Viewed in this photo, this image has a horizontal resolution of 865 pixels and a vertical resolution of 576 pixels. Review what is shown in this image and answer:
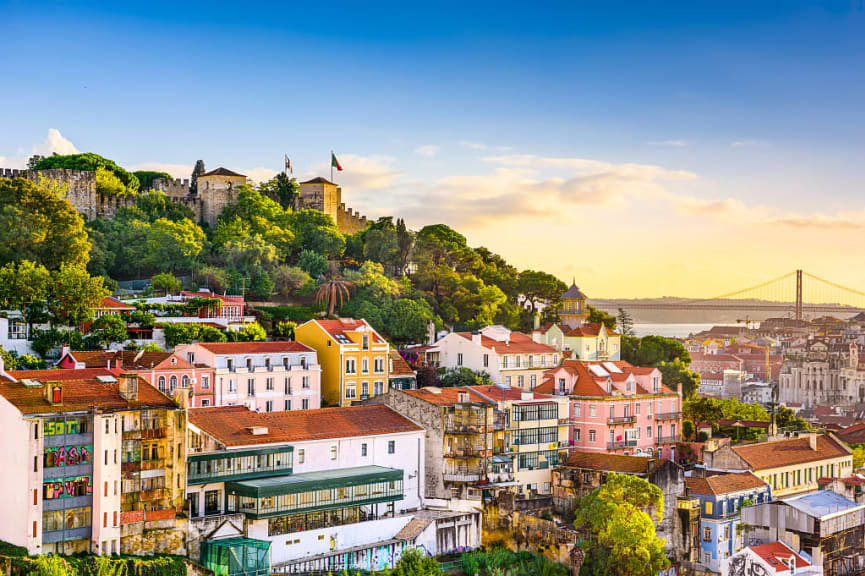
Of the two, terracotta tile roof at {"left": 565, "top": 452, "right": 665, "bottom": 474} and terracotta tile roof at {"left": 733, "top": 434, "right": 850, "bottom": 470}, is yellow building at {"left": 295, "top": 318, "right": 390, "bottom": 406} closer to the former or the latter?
terracotta tile roof at {"left": 565, "top": 452, "right": 665, "bottom": 474}

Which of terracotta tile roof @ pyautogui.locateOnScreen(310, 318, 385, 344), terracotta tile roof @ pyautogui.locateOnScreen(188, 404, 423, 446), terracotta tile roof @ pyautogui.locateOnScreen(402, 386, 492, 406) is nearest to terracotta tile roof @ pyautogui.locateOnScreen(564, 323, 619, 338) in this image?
terracotta tile roof @ pyautogui.locateOnScreen(310, 318, 385, 344)

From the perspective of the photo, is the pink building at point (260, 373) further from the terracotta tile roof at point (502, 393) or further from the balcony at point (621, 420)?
the balcony at point (621, 420)

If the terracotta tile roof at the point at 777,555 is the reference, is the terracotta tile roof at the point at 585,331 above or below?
above

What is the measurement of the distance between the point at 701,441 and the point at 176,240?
109ft

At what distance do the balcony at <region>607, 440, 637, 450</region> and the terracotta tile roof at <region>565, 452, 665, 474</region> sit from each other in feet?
5.56

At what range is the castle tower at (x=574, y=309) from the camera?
215ft

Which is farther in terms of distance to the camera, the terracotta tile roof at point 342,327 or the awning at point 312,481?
the terracotta tile roof at point 342,327

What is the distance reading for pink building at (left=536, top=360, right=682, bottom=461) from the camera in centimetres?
4641

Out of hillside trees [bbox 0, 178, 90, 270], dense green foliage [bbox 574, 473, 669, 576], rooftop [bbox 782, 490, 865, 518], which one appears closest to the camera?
dense green foliage [bbox 574, 473, 669, 576]

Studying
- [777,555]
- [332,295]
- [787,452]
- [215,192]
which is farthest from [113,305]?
[787,452]

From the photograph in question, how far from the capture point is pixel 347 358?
47.5 metres

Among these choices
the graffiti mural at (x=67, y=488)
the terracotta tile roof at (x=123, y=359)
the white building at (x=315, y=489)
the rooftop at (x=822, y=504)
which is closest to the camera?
the graffiti mural at (x=67, y=488)

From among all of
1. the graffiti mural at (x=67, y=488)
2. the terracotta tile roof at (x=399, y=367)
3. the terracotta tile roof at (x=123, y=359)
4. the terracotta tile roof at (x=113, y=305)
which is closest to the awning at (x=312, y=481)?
the graffiti mural at (x=67, y=488)

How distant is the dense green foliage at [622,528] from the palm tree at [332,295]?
25.5m
